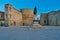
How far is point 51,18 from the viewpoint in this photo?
26.0m

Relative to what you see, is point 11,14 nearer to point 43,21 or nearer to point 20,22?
point 20,22

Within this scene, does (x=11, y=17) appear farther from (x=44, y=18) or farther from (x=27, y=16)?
(x=44, y=18)

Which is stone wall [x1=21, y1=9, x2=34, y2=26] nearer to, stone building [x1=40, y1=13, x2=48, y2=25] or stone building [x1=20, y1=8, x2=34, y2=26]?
stone building [x1=20, y1=8, x2=34, y2=26]

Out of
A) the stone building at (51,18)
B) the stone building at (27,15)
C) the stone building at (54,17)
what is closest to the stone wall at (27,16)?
the stone building at (27,15)

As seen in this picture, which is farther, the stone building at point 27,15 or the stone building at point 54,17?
the stone building at point 27,15

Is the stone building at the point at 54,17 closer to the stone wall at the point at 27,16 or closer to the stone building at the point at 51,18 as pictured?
the stone building at the point at 51,18

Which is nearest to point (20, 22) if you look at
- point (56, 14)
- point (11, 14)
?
point (11, 14)

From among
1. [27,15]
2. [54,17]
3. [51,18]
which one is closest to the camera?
[54,17]

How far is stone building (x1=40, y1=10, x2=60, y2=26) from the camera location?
23.7 metres

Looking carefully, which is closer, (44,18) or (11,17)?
(11,17)

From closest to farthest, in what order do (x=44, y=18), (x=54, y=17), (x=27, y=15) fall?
1. (x=54, y=17)
2. (x=44, y=18)
3. (x=27, y=15)

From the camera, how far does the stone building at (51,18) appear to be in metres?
23.7

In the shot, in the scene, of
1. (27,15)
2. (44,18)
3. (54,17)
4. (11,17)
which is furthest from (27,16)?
(11,17)

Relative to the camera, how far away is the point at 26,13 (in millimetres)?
28766
